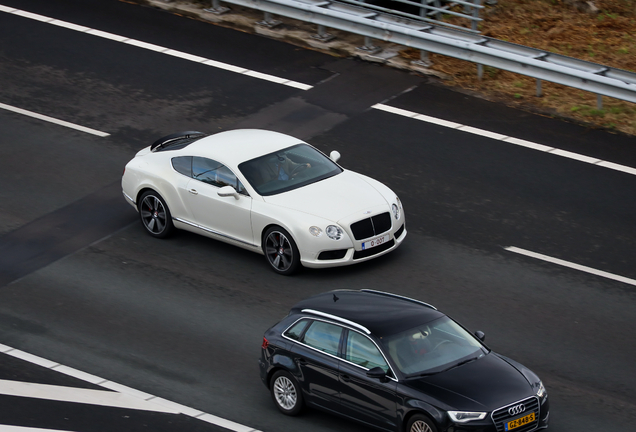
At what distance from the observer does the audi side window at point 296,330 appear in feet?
35.3

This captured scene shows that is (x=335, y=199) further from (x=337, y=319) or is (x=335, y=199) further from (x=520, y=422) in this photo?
(x=520, y=422)

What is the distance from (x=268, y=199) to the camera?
46.0 ft

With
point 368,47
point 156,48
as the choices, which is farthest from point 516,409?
point 156,48

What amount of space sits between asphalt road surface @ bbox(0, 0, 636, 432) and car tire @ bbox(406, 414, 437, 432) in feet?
3.44

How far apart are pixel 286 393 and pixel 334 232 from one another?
3231 mm

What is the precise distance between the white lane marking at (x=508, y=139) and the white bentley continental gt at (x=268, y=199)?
3741 millimetres

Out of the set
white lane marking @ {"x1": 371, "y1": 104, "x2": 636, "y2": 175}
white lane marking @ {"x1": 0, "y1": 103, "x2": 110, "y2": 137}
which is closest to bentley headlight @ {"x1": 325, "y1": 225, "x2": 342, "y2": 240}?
white lane marking @ {"x1": 371, "y1": 104, "x2": 636, "y2": 175}

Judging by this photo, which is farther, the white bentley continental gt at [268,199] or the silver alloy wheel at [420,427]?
the white bentley continental gt at [268,199]

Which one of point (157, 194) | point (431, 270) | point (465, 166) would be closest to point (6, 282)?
point (157, 194)

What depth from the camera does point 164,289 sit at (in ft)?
44.6

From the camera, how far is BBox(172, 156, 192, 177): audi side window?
14.8 metres

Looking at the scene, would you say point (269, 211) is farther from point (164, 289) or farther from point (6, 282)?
point (6, 282)

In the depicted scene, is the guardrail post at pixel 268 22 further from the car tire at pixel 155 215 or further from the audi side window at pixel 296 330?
the audi side window at pixel 296 330

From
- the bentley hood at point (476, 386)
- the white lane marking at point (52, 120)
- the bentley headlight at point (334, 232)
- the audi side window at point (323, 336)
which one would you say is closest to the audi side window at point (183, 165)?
the bentley headlight at point (334, 232)
